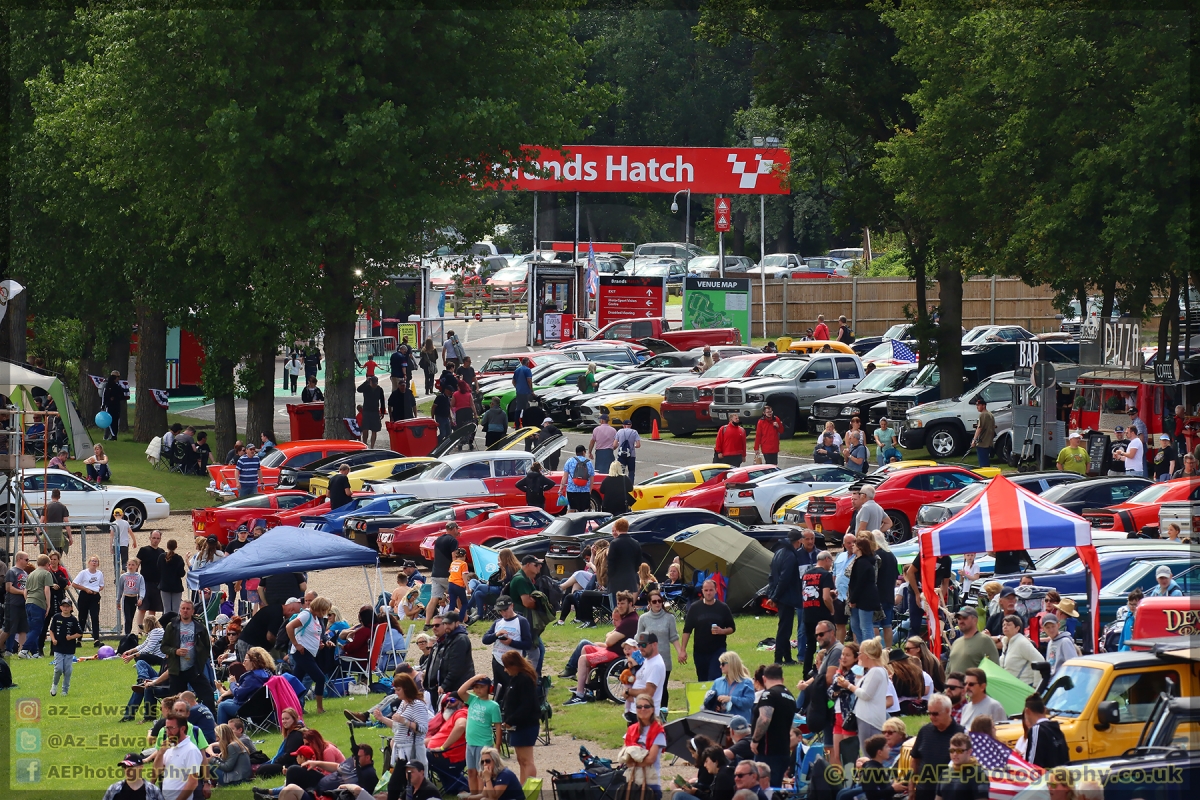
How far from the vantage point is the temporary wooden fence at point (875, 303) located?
57.9m

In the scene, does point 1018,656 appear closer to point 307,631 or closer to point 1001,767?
point 1001,767

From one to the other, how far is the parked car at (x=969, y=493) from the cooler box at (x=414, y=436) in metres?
15.8

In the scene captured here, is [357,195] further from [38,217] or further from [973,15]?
[973,15]

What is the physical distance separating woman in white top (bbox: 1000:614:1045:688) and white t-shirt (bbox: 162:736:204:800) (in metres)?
7.43

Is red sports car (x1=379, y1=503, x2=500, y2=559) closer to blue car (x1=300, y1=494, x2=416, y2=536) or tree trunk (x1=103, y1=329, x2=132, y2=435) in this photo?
blue car (x1=300, y1=494, x2=416, y2=536)

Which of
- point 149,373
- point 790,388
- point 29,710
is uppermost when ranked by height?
point 149,373

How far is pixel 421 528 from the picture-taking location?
25578 millimetres

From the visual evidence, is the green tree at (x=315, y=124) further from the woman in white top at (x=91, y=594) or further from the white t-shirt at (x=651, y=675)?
the white t-shirt at (x=651, y=675)

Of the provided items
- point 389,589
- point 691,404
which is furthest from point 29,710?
point 691,404

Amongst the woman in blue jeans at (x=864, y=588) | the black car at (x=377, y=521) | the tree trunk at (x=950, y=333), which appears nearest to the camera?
the woman in blue jeans at (x=864, y=588)

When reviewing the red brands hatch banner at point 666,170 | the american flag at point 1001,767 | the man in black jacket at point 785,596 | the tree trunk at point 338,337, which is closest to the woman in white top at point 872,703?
the american flag at point 1001,767

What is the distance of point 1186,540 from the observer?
20.6m

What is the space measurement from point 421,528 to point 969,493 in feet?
29.3

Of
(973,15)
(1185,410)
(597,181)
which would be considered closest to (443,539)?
(1185,410)
